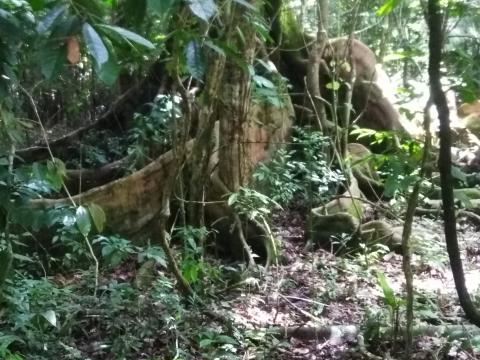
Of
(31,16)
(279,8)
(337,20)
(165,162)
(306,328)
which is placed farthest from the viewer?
(337,20)

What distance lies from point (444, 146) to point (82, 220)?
1.73 metres

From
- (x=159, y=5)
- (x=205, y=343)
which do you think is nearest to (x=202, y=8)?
(x=159, y=5)

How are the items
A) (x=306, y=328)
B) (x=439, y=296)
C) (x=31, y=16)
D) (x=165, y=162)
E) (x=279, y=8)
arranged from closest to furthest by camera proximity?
(x=31, y=16), (x=306, y=328), (x=439, y=296), (x=165, y=162), (x=279, y=8)

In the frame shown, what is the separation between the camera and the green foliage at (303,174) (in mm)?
5840

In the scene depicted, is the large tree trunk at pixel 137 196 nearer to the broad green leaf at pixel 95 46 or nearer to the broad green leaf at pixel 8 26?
the broad green leaf at pixel 8 26

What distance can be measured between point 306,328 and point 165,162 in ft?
8.14

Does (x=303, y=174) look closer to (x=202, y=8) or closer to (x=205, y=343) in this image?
(x=205, y=343)

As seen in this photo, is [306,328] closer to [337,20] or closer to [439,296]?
[439,296]

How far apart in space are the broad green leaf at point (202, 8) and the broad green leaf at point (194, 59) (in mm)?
284

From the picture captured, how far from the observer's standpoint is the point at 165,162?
5.88 m

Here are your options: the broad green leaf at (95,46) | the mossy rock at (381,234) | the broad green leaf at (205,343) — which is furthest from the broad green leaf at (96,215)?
the mossy rock at (381,234)

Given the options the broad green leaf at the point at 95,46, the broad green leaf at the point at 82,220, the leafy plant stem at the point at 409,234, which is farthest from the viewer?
the leafy plant stem at the point at 409,234

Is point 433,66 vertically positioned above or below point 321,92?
below

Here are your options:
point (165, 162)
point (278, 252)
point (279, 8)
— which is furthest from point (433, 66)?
point (279, 8)
